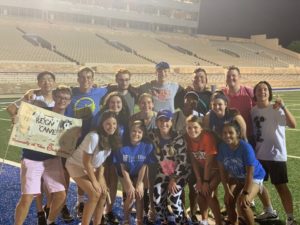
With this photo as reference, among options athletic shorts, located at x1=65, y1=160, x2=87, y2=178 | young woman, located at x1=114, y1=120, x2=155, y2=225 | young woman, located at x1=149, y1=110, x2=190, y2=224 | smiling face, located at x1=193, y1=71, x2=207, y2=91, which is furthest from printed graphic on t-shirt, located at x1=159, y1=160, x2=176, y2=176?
smiling face, located at x1=193, y1=71, x2=207, y2=91

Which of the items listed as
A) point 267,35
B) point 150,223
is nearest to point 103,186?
point 150,223

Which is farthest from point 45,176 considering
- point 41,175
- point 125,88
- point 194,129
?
point 194,129

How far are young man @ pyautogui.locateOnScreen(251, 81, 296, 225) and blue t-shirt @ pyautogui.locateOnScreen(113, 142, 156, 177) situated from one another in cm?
152

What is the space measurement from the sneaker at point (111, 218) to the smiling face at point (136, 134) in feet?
3.87

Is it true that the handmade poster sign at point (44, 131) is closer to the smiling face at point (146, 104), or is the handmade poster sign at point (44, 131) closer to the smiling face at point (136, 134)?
the smiling face at point (136, 134)

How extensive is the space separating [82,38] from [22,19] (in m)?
7.11

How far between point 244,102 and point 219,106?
614 mm

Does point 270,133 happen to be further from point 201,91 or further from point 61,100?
point 61,100

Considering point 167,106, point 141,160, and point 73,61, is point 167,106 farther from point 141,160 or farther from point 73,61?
point 73,61

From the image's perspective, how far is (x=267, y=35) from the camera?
190 ft

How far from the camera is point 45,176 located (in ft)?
15.4

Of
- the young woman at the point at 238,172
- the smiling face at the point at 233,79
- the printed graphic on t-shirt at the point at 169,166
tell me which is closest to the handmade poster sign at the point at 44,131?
the printed graphic on t-shirt at the point at 169,166

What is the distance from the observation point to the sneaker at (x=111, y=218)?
17.2 feet

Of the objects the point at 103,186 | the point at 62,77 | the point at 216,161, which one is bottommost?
the point at 62,77
